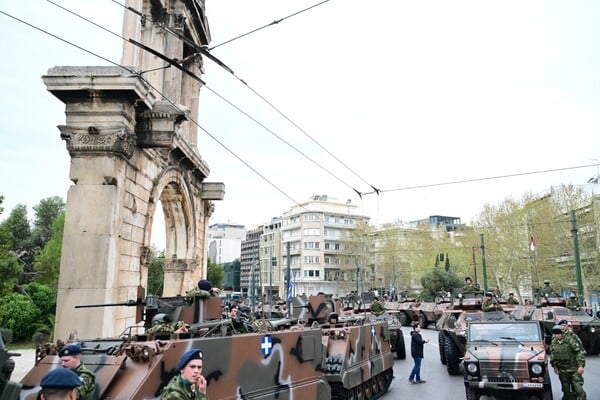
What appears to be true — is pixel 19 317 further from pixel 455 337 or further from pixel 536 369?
pixel 536 369

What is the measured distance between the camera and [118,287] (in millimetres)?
11070

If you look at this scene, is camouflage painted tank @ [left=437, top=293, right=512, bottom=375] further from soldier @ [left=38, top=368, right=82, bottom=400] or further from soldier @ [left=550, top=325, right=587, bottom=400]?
soldier @ [left=38, top=368, right=82, bottom=400]

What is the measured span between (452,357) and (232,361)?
29.0 feet

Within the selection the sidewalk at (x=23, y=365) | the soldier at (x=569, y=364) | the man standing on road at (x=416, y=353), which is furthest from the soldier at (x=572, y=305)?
the sidewalk at (x=23, y=365)

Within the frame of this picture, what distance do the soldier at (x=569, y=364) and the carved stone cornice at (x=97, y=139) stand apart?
9.01m

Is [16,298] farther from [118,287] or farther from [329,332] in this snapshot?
[329,332]

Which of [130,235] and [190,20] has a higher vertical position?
[190,20]

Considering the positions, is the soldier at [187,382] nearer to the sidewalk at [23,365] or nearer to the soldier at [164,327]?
the soldier at [164,327]

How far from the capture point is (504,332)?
10.3m

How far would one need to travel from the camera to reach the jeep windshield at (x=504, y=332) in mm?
10000

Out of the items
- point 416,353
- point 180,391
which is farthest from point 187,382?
point 416,353

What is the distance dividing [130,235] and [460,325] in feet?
28.0

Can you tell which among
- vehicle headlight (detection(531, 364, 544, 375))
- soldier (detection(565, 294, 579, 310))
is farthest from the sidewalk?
soldier (detection(565, 294, 579, 310))

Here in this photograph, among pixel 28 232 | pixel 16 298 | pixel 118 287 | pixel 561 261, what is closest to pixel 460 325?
pixel 118 287
